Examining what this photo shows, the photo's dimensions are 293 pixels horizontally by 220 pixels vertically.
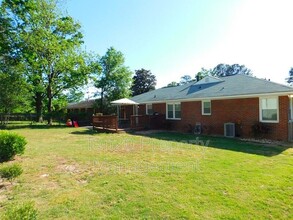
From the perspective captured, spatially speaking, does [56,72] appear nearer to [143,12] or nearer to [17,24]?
[17,24]

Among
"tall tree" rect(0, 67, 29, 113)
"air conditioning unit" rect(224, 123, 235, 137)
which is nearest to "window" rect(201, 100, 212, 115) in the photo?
"air conditioning unit" rect(224, 123, 235, 137)

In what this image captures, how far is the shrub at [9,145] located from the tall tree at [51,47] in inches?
549

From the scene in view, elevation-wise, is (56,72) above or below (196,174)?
above

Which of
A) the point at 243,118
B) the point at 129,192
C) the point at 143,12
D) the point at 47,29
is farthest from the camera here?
the point at 47,29

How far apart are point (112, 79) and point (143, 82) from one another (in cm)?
1711

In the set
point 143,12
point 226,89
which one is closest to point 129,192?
point 226,89

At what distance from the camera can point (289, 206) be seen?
4.21 metres

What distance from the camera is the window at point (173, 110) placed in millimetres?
17448

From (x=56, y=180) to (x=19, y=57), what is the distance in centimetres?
1982

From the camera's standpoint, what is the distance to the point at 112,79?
1300 inches

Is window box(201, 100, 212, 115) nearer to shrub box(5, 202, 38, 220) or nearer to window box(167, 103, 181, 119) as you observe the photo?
window box(167, 103, 181, 119)

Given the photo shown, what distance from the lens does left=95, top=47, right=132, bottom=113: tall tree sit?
32.8 m

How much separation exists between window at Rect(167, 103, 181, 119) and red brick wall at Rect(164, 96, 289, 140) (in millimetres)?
454

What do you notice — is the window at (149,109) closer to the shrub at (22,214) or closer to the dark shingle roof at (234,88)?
the dark shingle roof at (234,88)
